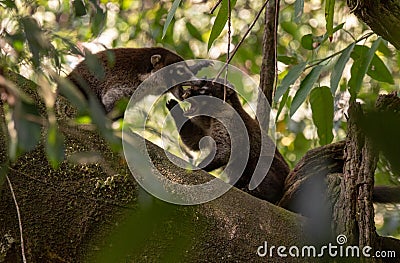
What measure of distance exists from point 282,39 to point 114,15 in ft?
4.85

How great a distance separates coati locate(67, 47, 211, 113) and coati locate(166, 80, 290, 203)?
123 mm

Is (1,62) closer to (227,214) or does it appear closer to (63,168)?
(63,168)

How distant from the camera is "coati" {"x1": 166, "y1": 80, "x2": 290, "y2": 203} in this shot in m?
3.03

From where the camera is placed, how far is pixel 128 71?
3.64 m

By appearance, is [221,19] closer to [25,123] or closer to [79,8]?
[79,8]

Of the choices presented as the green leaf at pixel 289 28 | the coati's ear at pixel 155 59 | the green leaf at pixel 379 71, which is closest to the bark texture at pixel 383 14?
the green leaf at pixel 379 71

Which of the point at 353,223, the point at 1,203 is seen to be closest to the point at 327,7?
the point at 353,223

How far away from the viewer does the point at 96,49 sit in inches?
143

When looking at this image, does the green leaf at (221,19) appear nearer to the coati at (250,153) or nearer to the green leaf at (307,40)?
the coati at (250,153)

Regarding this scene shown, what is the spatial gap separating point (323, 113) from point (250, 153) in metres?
0.94

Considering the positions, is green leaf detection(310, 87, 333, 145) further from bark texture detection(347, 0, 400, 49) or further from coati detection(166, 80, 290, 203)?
bark texture detection(347, 0, 400, 49)

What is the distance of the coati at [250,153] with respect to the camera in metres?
2.29

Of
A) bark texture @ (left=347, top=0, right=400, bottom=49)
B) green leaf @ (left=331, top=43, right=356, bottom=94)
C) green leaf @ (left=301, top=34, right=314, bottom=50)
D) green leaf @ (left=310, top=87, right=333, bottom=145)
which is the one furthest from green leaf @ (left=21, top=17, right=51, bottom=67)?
green leaf @ (left=301, top=34, right=314, bottom=50)

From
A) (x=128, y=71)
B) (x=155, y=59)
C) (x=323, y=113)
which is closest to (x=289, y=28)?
(x=155, y=59)
